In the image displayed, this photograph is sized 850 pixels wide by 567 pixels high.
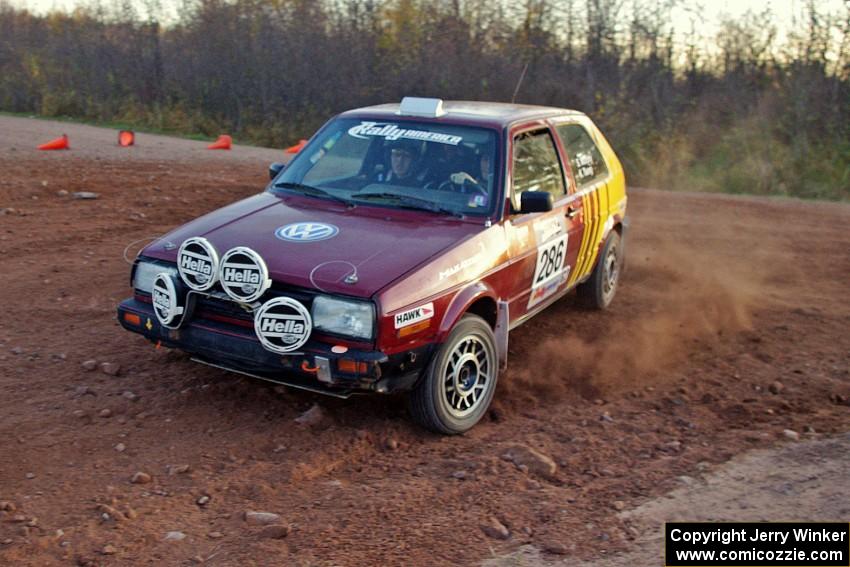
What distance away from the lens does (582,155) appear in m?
7.13

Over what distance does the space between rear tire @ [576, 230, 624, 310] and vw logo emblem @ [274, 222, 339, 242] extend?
2918mm

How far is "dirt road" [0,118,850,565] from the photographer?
3949mm

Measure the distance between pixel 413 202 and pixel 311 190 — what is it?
2.44 feet

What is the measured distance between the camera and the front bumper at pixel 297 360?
15.0ft

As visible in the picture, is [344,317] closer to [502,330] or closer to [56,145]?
[502,330]

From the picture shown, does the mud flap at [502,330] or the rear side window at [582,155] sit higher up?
the rear side window at [582,155]

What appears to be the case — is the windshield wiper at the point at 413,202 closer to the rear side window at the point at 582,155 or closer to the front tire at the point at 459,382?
the front tire at the point at 459,382

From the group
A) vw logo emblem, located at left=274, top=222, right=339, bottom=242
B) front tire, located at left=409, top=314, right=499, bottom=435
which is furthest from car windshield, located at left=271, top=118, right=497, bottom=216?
front tire, located at left=409, top=314, right=499, bottom=435

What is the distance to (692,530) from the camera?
158 inches

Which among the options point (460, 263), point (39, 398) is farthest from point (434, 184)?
point (39, 398)

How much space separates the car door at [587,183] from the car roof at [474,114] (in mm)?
285

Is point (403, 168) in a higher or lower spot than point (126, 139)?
higher

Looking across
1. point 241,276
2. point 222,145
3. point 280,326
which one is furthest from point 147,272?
point 222,145

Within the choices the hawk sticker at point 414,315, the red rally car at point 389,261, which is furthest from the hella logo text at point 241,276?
the hawk sticker at point 414,315
